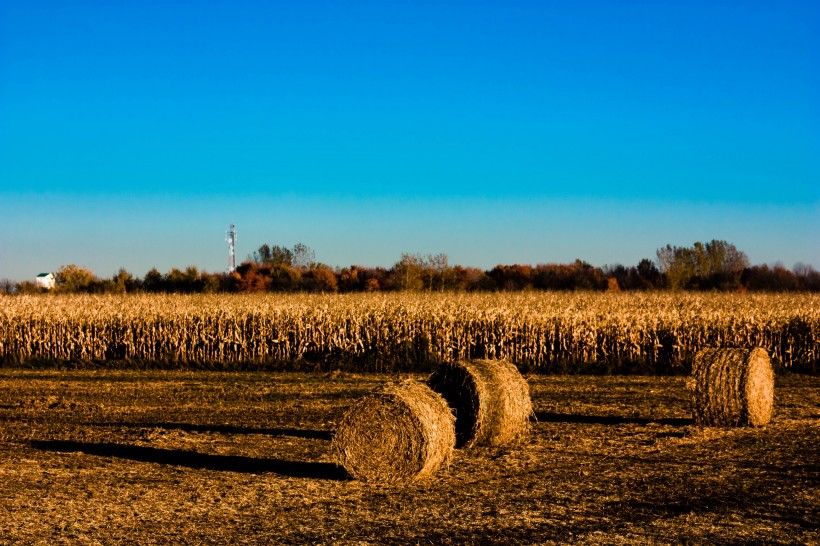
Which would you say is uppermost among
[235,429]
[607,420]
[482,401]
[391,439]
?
[482,401]

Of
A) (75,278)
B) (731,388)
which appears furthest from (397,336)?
(75,278)

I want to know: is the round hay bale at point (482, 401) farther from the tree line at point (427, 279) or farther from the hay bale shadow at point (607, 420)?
the tree line at point (427, 279)

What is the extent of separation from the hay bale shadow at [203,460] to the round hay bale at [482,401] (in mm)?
1990

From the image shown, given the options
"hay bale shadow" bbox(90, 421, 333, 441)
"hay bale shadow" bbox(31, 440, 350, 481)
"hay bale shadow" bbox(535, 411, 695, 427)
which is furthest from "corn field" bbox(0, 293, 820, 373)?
"hay bale shadow" bbox(31, 440, 350, 481)

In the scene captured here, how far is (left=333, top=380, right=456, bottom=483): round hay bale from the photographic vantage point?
35.1 feet

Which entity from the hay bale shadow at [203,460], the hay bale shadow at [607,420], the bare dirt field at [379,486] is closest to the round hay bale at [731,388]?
the bare dirt field at [379,486]

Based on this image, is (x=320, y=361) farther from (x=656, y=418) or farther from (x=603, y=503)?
(x=603, y=503)

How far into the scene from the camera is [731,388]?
573 inches

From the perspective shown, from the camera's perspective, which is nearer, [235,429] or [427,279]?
[235,429]

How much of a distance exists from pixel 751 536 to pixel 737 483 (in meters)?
2.30

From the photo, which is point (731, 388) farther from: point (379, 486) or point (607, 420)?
point (379, 486)

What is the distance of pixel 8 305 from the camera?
30234mm

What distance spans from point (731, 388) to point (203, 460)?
26.0 feet

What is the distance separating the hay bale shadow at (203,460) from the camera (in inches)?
452
